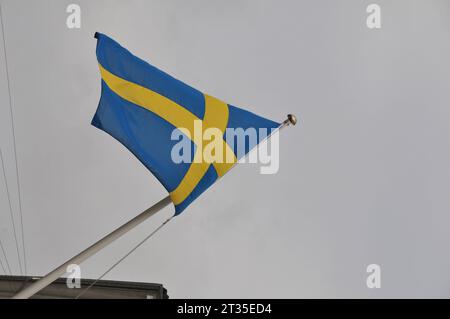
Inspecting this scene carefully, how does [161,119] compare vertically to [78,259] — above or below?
above

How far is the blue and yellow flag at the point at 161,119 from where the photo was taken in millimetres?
9039

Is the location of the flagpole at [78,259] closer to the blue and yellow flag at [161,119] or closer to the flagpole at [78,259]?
the flagpole at [78,259]

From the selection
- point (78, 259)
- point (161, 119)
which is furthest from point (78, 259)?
point (161, 119)

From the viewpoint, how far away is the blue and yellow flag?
9039 millimetres

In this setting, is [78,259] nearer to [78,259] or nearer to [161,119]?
[78,259]

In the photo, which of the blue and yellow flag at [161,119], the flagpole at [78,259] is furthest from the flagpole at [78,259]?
the blue and yellow flag at [161,119]

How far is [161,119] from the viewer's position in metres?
9.62
